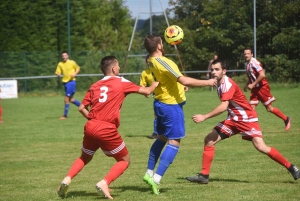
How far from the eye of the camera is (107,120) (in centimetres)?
693

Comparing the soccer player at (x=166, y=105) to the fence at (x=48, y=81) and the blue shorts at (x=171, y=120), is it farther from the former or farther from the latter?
the fence at (x=48, y=81)

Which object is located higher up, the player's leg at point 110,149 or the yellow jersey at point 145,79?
the yellow jersey at point 145,79

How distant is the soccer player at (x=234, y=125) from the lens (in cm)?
769

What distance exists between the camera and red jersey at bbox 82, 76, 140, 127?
6945 mm

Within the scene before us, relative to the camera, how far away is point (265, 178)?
8.05m

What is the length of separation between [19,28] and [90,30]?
380 inches

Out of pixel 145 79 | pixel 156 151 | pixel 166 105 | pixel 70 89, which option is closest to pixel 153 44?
pixel 166 105

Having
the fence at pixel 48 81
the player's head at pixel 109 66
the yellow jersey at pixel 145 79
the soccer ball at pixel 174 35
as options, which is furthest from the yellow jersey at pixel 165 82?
the fence at pixel 48 81

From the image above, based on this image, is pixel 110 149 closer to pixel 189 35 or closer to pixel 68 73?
pixel 68 73

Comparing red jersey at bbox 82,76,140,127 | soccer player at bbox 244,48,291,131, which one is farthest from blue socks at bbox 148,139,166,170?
soccer player at bbox 244,48,291,131

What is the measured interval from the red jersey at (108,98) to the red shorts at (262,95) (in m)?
7.71

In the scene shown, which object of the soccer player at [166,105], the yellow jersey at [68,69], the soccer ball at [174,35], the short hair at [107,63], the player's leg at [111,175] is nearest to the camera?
the player's leg at [111,175]

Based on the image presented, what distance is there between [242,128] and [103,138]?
78.0 inches

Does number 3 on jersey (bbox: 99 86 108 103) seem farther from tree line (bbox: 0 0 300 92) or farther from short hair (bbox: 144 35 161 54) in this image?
tree line (bbox: 0 0 300 92)
